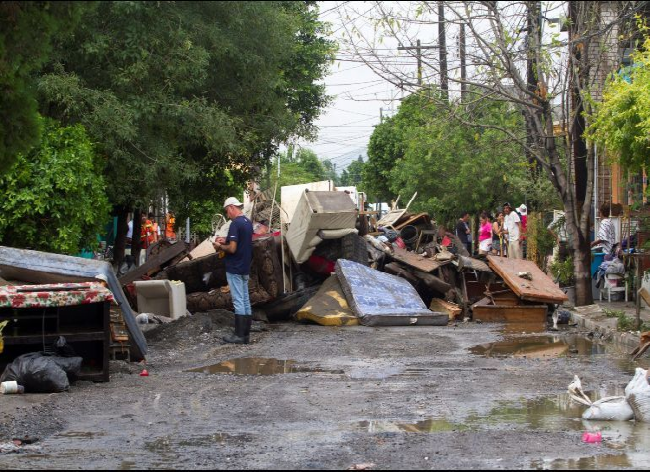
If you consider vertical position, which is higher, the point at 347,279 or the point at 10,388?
the point at 347,279

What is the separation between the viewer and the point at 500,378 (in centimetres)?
992

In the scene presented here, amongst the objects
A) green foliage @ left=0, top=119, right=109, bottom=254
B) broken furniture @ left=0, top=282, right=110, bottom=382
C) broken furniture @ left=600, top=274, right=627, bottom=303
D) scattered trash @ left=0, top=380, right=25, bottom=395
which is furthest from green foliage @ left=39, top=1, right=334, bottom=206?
broken furniture @ left=600, top=274, right=627, bottom=303

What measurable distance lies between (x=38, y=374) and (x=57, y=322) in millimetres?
853

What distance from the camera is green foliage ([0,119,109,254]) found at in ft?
40.2

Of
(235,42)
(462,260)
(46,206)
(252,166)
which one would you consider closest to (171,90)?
(235,42)

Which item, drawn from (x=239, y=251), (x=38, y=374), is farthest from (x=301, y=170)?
(x=38, y=374)

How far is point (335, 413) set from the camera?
25.8 ft

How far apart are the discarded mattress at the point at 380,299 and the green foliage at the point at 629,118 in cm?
446

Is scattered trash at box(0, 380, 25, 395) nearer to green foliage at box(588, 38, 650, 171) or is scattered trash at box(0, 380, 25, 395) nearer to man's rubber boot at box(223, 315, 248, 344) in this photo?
man's rubber boot at box(223, 315, 248, 344)

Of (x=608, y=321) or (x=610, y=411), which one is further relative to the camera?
(x=608, y=321)

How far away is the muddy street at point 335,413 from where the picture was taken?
621 centimetres

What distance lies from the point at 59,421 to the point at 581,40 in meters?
11.7

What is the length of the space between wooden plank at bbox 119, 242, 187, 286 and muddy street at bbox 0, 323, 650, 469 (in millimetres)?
4528

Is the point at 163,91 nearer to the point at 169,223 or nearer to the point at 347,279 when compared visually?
Answer: the point at 347,279
